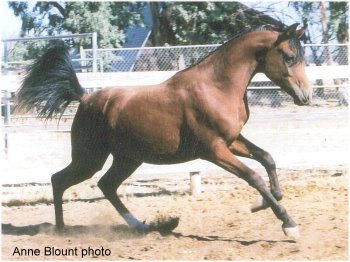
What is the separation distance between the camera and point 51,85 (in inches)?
205

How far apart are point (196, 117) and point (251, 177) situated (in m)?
0.72

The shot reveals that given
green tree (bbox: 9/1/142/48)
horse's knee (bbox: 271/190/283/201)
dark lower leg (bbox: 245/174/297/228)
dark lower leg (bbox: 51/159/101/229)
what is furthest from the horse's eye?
Answer: green tree (bbox: 9/1/142/48)

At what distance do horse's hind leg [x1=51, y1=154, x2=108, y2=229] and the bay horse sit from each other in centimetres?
1

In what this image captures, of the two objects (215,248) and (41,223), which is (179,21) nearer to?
(41,223)

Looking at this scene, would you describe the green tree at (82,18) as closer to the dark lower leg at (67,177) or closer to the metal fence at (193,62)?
the metal fence at (193,62)

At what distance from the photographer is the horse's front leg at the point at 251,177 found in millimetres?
3965

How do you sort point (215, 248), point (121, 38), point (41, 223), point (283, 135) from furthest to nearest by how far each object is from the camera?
point (121, 38), point (283, 135), point (41, 223), point (215, 248)

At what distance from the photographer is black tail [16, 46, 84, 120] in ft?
16.9

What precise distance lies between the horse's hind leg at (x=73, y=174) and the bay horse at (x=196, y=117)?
0.01 meters

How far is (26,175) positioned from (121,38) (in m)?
10.2

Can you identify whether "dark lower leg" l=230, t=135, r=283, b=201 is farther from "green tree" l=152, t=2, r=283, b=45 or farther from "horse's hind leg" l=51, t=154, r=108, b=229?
"green tree" l=152, t=2, r=283, b=45

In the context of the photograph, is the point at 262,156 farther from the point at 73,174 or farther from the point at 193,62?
the point at 193,62

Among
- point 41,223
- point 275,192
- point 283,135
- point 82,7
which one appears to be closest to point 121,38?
point 82,7

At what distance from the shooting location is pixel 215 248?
3.93 meters
